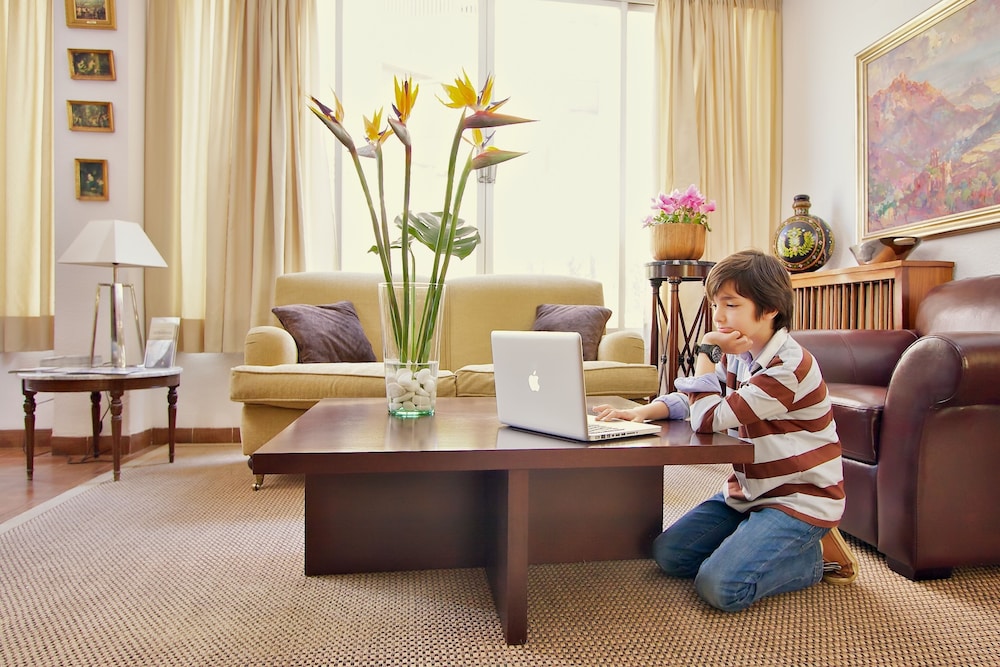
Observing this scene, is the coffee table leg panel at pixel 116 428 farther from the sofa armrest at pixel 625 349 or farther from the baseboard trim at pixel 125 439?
the sofa armrest at pixel 625 349

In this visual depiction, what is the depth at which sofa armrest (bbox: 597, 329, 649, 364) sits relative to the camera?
287 cm

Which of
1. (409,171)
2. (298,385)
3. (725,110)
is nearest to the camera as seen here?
(409,171)

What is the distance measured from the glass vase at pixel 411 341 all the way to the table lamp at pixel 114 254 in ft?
5.98

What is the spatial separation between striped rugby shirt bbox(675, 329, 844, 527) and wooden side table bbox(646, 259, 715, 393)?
5.65ft

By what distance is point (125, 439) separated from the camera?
3.17 metres

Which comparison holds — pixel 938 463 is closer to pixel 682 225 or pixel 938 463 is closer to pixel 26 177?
pixel 682 225

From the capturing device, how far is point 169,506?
2.22m

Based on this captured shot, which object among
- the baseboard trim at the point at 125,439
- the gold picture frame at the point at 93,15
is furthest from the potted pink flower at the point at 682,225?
the gold picture frame at the point at 93,15

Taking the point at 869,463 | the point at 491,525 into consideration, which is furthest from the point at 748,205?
the point at 491,525

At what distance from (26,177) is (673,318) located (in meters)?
3.46

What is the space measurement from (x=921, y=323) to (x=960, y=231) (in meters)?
0.62

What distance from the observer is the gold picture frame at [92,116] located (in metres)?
3.12

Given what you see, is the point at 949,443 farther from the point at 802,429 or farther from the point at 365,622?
the point at 365,622

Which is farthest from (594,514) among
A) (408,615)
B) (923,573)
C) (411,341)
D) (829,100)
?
(829,100)
